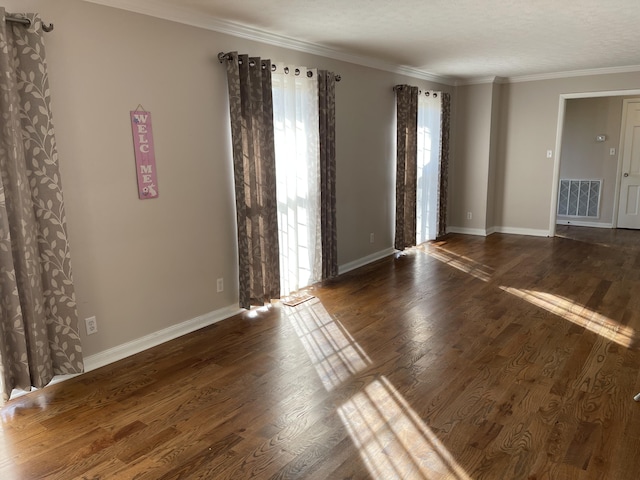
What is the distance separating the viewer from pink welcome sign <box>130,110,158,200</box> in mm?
3287

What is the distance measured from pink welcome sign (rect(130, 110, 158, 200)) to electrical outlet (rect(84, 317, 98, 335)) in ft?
→ 2.95

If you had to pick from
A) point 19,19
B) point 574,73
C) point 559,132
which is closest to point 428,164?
point 559,132

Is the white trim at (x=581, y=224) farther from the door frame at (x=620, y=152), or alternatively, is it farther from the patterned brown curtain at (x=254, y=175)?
the patterned brown curtain at (x=254, y=175)

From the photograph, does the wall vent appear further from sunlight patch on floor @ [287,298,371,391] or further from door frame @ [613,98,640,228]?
sunlight patch on floor @ [287,298,371,391]

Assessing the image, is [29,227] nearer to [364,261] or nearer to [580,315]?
[364,261]

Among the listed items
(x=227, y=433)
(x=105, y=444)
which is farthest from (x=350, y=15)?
(x=105, y=444)

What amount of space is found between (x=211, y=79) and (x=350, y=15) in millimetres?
1205

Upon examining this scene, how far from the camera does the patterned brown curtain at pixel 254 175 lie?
152 inches

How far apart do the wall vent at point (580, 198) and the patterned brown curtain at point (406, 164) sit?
3.73 metres

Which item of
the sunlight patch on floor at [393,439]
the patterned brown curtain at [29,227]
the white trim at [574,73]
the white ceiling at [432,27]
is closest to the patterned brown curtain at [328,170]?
the white ceiling at [432,27]

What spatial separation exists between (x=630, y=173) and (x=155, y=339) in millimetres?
7934

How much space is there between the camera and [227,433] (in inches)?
96.0

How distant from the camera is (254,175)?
13.3 feet

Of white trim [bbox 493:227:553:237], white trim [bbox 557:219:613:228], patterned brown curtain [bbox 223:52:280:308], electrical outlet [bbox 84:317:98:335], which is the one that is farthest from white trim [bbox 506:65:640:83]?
electrical outlet [bbox 84:317:98:335]
